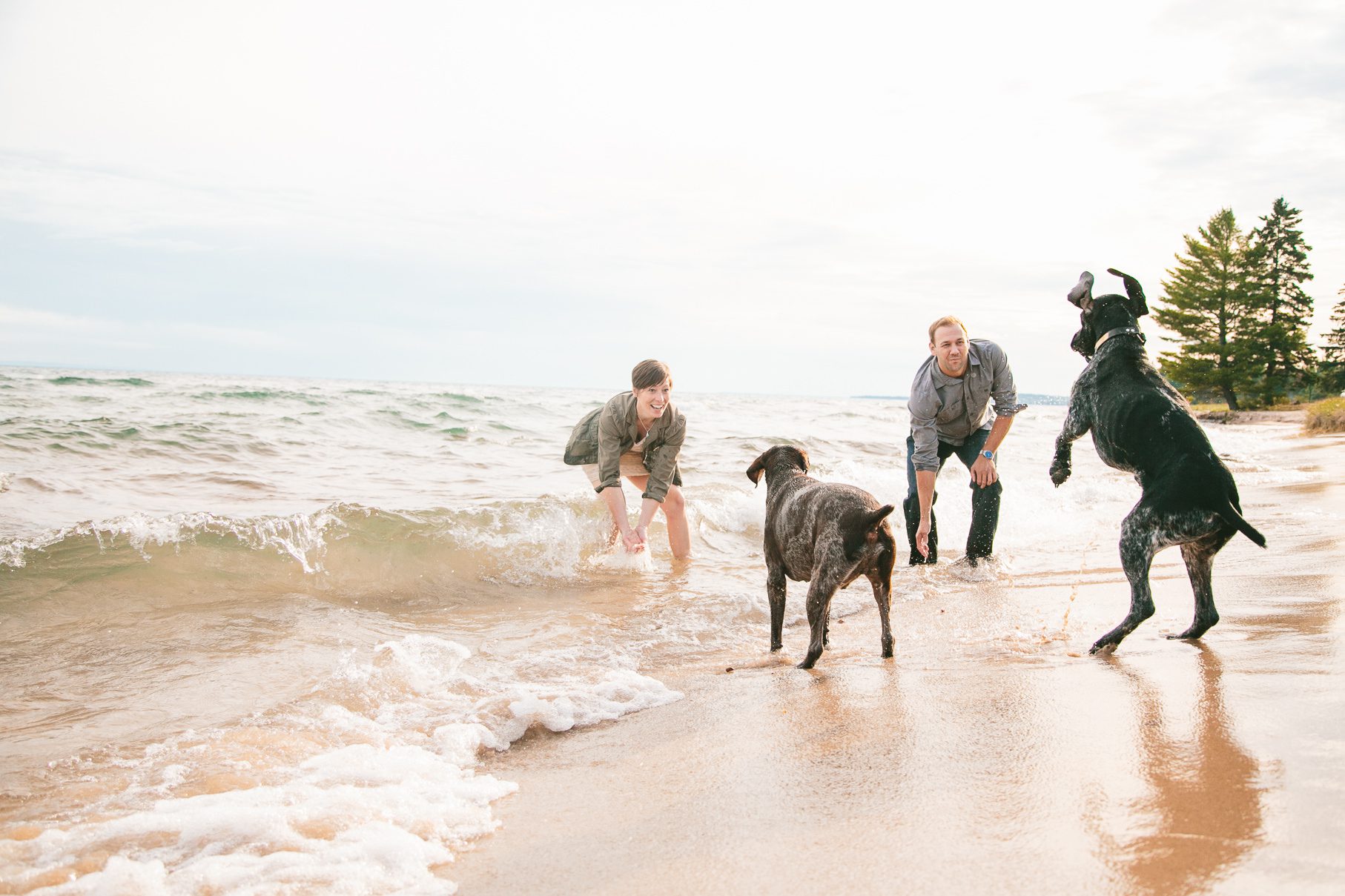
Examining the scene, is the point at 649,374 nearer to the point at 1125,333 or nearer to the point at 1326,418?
the point at 1125,333

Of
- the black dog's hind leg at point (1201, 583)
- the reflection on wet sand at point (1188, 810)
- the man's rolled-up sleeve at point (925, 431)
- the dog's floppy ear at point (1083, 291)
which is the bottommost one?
the reflection on wet sand at point (1188, 810)

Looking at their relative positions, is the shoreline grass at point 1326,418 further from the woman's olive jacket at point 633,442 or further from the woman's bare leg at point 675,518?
the woman's olive jacket at point 633,442

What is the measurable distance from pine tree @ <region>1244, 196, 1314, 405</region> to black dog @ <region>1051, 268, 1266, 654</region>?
2213 inches

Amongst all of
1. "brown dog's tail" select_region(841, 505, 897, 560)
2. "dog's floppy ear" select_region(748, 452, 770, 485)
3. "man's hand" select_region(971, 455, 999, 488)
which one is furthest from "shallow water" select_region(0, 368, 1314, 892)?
"dog's floppy ear" select_region(748, 452, 770, 485)

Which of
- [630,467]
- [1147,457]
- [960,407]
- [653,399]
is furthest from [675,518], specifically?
[1147,457]

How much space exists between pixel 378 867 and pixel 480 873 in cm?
33

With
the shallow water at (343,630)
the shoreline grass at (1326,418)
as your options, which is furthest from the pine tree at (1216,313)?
the shallow water at (343,630)

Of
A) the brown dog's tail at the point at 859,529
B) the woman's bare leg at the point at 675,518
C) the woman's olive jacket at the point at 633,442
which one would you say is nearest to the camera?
the brown dog's tail at the point at 859,529

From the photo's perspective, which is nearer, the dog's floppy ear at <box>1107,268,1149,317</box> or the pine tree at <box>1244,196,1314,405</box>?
the dog's floppy ear at <box>1107,268,1149,317</box>

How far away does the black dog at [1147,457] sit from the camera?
455cm

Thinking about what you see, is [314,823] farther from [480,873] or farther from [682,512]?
[682,512]

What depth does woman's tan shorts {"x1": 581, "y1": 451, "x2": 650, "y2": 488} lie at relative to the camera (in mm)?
8695

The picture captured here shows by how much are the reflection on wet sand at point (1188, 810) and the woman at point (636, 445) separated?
15.1 ft

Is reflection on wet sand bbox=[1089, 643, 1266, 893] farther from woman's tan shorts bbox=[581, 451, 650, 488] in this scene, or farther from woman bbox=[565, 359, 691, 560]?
woman's tan shorts bbox=[581, 451, 650, 488]
